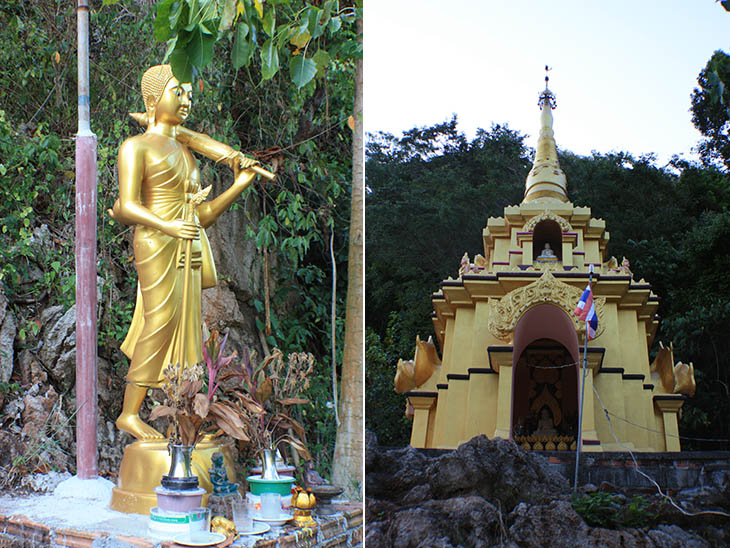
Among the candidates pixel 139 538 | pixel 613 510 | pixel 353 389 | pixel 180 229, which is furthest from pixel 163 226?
pixel 613 510

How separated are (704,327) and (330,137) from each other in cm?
240

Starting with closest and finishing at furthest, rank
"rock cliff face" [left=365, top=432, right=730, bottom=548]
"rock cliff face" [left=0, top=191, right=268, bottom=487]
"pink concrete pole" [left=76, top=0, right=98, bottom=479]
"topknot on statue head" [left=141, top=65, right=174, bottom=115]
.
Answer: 1. "rock cliff face" [left=365, top=432, right=730, bottom=548]
2. "topknot on statue head" [left=141, top=65, right=174, bottom=115]
3. "pink concrete pole" [left=76, top=0, right=98, bottom=479]
4. "rock cliff face" [left=0, top=191, right=268, bottom=487]

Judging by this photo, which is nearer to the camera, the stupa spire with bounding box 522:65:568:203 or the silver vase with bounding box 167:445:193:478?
the silver vase with bounding box 167:445:193:478

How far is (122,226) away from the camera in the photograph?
4.79m

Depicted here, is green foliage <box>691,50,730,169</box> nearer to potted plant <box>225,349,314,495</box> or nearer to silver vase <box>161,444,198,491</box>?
potted plant <box>225,349,314,495</box>

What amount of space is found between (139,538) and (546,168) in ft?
7.34

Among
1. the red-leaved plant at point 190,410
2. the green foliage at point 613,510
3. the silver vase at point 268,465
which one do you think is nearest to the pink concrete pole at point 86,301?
the red-leaved plant at point 190,410

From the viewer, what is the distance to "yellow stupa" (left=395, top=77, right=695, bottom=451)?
3107 millimetres

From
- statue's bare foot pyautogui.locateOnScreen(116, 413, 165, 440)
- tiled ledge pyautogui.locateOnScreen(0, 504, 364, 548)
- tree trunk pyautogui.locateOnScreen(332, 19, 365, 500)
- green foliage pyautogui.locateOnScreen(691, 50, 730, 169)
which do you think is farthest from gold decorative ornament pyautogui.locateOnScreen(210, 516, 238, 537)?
green foliage pyautogui.locateOnScreen(691, 50, 730, 169)

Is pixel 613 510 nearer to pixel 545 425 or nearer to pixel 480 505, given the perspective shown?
pixel 545 425

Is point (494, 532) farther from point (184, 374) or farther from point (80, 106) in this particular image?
point (80, 106)

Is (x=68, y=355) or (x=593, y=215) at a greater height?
(x=593, y=215)

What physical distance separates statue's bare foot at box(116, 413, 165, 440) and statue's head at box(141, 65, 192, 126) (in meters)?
1.43

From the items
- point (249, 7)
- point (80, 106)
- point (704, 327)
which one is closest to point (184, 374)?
point (249, 7)
